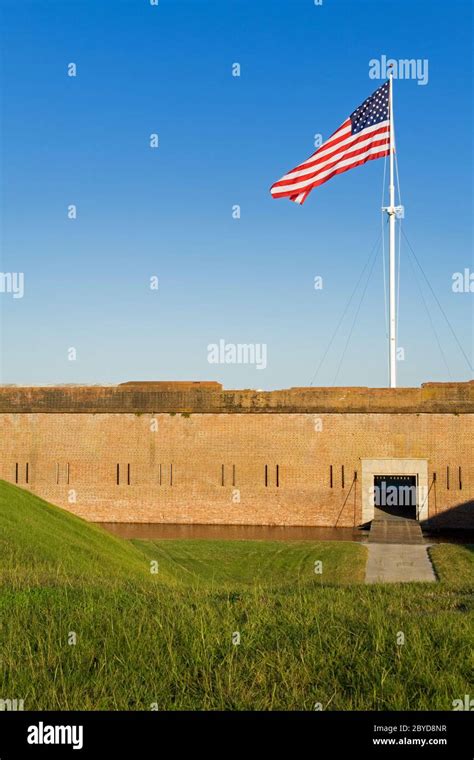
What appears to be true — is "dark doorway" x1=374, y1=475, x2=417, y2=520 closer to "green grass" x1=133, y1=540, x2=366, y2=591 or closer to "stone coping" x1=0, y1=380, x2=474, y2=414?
"stone coping" x1=0, y1=380, x2=474, y2=414

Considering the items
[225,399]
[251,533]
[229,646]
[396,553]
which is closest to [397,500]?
[251,533]

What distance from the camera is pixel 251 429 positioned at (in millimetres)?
28375

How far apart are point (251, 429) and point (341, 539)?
19.0ft

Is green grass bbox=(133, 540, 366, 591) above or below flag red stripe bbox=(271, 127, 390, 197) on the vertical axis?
below

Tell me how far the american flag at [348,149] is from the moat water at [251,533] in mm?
10615

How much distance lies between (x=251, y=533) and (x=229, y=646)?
20608 mm

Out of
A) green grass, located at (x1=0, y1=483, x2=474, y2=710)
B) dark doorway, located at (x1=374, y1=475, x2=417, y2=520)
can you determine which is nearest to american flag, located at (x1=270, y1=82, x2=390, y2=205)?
dark doorway, located at (x1=374, y1=475, x2=417, y2=520)

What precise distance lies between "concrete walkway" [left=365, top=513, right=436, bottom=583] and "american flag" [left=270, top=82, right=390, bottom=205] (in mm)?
10292

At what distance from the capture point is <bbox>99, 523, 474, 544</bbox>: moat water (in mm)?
24688

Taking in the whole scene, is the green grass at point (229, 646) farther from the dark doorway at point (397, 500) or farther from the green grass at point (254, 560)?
the dark doorway at point (397, 500)

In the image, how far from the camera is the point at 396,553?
66.9 feet

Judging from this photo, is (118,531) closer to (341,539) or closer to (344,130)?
(341,539)
